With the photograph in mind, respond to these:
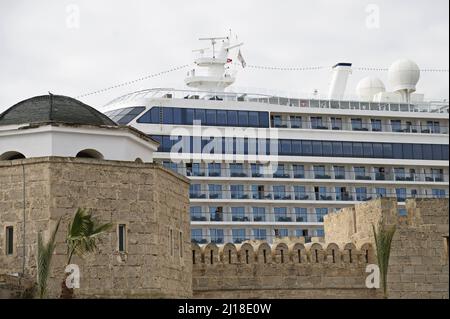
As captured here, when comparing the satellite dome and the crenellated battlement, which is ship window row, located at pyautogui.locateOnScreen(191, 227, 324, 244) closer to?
the satellite dome

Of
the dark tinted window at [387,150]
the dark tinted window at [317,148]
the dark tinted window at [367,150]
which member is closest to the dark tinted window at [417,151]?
the dark tinted window at [387,150]

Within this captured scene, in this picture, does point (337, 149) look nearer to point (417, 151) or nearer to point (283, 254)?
point (417, 151)

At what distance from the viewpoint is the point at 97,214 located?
25.1 m

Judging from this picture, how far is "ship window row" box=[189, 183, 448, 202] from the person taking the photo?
64.1 m

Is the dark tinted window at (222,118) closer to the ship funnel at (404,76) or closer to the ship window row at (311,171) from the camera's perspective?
the ship window row at (311,171)

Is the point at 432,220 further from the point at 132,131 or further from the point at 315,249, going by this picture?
the point at 132,131

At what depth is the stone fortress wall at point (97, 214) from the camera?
24.6 m

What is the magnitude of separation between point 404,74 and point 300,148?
9063 millimetres

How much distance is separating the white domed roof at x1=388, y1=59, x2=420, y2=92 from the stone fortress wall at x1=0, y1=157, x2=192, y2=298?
148 ft

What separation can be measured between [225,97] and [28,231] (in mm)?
41867

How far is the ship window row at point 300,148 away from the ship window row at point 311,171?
2.73ft

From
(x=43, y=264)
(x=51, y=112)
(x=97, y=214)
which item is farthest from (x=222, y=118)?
(x=43, y=264)

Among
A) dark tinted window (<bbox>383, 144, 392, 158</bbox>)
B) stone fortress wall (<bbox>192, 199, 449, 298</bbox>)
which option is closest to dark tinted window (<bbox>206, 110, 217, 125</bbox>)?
dark tinted window (<bbox>383, 144, 392, 158</bbox>)
